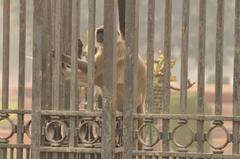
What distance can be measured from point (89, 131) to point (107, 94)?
0.31 meters

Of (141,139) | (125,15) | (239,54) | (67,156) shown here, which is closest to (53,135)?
(67,156)

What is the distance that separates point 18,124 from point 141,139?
871 millimetres

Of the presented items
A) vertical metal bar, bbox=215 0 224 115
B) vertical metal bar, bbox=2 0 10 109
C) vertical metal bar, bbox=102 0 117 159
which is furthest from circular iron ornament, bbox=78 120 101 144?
vertical metal bar, bbox=215 0 224 115

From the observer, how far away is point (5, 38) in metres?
4.82

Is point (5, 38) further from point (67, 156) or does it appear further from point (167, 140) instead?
point (167, 140)

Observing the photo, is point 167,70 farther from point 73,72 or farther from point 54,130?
point 54,130

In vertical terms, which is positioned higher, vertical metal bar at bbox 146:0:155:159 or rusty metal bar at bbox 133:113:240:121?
vertical metal bar at bbox 146:0:155:159

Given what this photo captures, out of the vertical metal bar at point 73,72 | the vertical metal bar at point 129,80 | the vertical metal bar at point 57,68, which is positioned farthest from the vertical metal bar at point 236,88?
the vertical metal bar at point 57,68

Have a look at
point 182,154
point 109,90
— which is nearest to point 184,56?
point 109,90

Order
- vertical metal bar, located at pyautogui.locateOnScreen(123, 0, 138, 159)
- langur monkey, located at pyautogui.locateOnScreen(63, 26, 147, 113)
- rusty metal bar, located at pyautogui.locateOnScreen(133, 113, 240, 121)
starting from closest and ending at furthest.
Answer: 1. rusty metal bar, located at pyautogui.locateOnScreen(133, 113, 240, 121)
2. vertical metal bar, located at pyautogui.locateOnScreen(123, 0, 138, 159)
3. langur monkey, located at pyautogui.locateOnScreen(63, 26, 147, 113)

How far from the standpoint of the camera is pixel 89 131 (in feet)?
15.5

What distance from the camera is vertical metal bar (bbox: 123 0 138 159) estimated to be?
4613 millimetres

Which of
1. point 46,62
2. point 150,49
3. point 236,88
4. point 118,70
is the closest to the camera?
point 236,88

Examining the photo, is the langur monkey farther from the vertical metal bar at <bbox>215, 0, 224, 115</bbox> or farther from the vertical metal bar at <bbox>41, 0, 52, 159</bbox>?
the vertical metal bar at <bbox>215, 0, 224, 115</bbox>
